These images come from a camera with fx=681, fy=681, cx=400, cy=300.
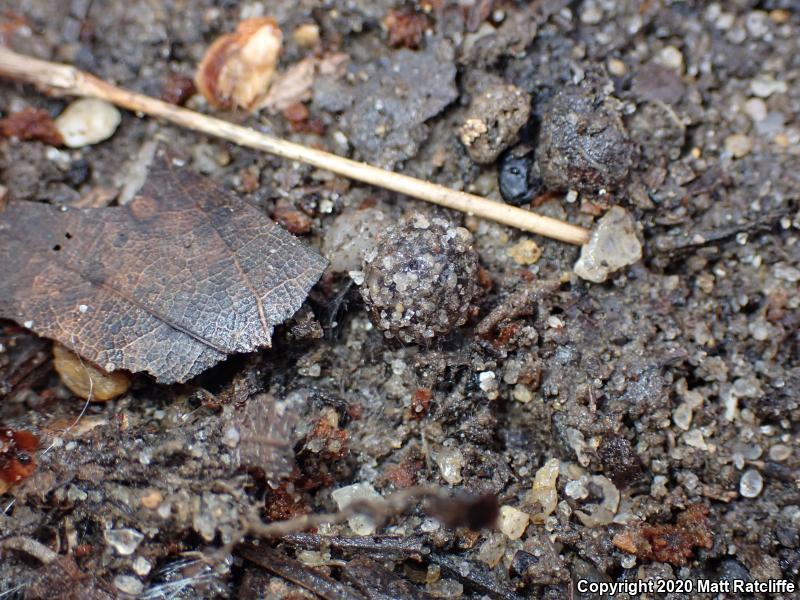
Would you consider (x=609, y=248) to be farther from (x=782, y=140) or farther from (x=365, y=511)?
(x=365, y=511)

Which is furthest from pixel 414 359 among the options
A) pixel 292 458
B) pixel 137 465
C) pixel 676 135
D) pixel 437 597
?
pixel 676 135

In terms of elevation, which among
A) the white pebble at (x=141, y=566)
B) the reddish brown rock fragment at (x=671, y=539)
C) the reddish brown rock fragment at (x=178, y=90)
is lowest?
the reddish brown rock fragment at (x=671, y=539)

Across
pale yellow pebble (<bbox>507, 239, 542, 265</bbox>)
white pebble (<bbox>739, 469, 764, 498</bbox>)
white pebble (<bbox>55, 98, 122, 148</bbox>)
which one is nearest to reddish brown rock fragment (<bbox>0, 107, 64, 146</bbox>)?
white pebble (<bbox>55, 98, 122, 148</bbox>)

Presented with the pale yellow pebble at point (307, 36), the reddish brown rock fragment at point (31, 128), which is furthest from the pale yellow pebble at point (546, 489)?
the reddish brown rock fragment at point (31, 128)

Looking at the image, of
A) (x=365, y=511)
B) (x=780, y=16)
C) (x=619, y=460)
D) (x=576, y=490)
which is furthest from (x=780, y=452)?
(x=780, y=16)

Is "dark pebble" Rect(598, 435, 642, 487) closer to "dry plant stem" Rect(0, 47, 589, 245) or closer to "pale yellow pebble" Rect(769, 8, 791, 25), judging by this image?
"dry plant stem" Rect(0, 47, 589, 245)

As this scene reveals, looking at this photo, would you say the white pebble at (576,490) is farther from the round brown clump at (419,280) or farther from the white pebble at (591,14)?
the white pebble at (591,14)
